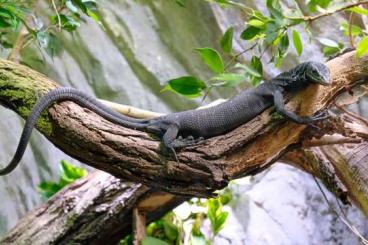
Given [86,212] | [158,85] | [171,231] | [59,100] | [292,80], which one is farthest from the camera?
[158,85]

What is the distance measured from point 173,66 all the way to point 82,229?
6.49 feet

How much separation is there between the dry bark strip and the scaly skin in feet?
0.15

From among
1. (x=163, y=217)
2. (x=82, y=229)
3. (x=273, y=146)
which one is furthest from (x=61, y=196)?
(x=273, y=146)

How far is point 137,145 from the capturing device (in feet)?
6.25

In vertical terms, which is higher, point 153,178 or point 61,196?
point 61,196

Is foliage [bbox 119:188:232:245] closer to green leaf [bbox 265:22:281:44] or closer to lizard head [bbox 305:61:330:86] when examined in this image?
lizard head [bbox 305:61:330:86]

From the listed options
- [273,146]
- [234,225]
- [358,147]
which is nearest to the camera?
[273,146]

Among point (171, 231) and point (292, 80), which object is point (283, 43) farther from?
point (171, 231)

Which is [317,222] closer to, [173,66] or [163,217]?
[163,217]

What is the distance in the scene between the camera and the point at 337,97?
218 cm

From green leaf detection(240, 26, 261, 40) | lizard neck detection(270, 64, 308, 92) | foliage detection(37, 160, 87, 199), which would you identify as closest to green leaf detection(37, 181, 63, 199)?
foliage detection(37, 160, 87, 199)

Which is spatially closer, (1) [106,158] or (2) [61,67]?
(1) [106,158]

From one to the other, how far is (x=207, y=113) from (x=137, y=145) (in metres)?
0.58

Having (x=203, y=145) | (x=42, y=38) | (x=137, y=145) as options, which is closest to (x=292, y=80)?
(x=203, y=145)
